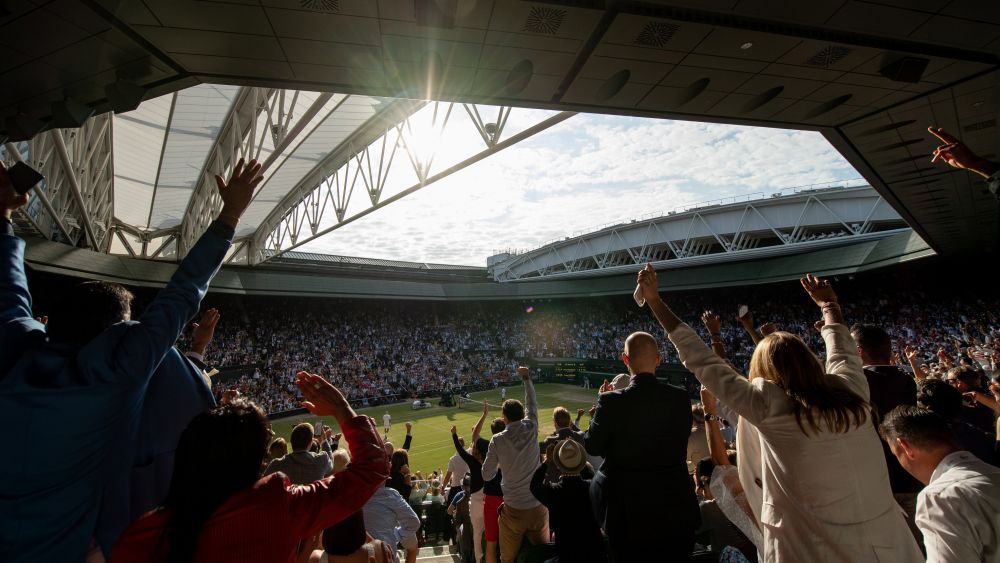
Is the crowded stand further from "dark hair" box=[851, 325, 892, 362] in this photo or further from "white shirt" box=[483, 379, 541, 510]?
"white shirt" box=[483, 379, 541, 510]

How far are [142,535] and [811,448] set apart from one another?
249cm

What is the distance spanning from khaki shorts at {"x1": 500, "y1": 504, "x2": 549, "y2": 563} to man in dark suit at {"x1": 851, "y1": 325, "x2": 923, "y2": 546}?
2683mm

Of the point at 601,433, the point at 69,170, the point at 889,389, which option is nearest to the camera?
the point at 601,433

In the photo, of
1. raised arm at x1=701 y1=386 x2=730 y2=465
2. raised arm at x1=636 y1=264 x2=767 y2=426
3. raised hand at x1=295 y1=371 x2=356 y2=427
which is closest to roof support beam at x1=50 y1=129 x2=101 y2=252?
raised hand at x1=295 y1=371 x2=356 y2=427

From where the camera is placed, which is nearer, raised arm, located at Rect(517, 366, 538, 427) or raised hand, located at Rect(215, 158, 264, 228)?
raised hand, located at Rect(215, 158, 264, 228)

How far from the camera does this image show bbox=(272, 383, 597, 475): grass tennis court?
16.7 m

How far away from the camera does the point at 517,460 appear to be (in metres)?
4.27

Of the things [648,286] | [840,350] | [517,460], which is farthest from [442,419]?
[840,350]

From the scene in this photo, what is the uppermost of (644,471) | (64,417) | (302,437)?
(64,417)

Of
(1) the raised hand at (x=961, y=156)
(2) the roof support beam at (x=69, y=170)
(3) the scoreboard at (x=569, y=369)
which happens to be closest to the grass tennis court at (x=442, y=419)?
(3) the scoreboard at (x=569, y=369)

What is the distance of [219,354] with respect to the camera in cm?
2667

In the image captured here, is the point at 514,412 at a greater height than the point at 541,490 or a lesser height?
greater

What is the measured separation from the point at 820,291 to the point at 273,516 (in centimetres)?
329

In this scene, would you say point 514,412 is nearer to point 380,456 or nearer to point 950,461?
point 380,456
